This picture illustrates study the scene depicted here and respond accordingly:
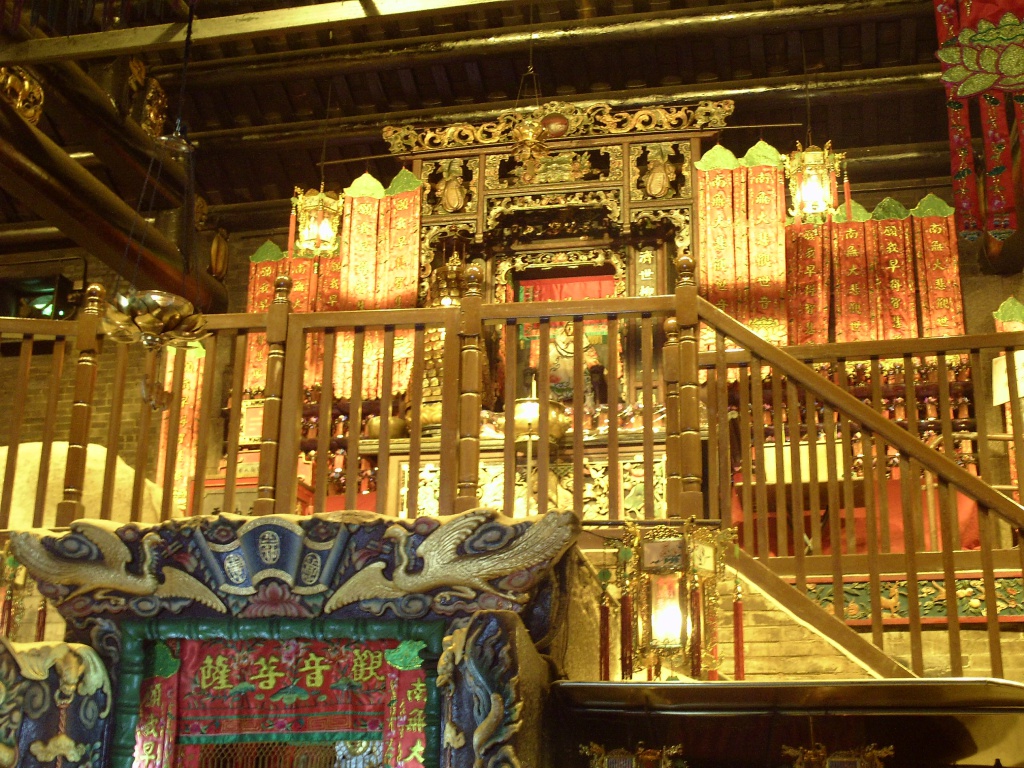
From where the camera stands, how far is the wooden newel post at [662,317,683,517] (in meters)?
4.10

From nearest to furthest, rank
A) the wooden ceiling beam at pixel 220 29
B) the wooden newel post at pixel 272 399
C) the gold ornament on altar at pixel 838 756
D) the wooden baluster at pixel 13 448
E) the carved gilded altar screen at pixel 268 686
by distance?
the carved gilded altar screen at pixel 268 686
the gold ornament on altar at pixel 838 756
the wooden newel post at pixel 272 399
the wooden baluster at pixel 13 448
the wooden ceiling beam at pixel 220 29

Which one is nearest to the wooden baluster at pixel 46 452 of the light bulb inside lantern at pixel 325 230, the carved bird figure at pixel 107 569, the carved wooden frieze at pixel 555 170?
the carved bird figure at pixel 107 569

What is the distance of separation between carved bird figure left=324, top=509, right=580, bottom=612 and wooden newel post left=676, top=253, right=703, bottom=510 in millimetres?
1080

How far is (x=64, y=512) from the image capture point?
4.30 m

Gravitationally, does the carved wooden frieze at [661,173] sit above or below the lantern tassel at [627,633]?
above

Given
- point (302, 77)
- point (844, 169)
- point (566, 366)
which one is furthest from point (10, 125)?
point (844, 169)

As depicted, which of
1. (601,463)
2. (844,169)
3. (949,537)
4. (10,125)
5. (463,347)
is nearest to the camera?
(949,537)

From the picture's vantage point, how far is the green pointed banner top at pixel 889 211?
28.7ft

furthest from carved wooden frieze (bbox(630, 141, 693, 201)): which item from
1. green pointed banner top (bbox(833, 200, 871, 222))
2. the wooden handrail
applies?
the wooden handrail

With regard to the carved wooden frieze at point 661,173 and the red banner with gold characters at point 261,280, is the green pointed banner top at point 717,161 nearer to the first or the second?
the carved wooden frieze at point 661,173

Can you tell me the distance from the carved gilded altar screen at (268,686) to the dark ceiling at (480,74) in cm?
558

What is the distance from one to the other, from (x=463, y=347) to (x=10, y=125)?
4.96m

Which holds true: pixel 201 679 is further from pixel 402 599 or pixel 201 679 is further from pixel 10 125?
pixel 10 125

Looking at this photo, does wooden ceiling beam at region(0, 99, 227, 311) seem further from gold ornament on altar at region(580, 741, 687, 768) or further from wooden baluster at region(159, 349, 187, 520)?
gold ornament on altar at region(580, 741, 687, 768)
